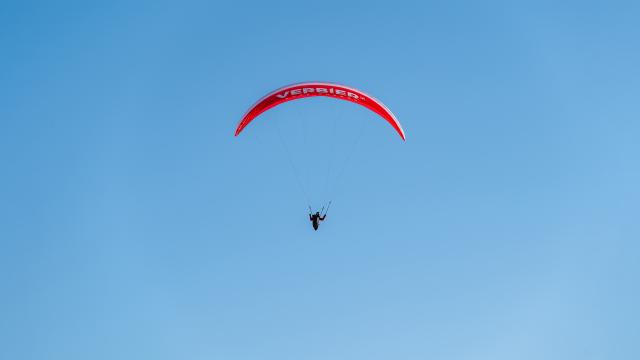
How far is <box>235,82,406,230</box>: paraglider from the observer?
3008 centimetres

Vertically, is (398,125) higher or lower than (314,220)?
higher

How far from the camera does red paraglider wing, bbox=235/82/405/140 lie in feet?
98.7

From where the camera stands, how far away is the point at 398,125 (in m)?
31.4

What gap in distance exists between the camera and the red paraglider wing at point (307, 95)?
30.1 m

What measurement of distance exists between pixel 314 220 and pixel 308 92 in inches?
242

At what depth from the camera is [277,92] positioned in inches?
1182

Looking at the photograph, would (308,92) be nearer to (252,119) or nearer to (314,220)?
(252,119)

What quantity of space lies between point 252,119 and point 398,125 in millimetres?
7073

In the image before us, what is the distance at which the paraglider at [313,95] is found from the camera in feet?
98.7

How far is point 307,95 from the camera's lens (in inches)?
1192

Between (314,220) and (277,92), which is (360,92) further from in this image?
(314,220)

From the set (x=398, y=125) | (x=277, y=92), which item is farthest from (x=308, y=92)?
(x=398, y=125)

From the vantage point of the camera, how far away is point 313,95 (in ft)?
99.3

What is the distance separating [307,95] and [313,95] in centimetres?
28
